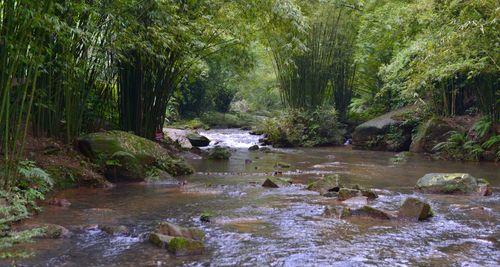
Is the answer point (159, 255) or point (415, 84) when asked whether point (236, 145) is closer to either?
point (415, 84)

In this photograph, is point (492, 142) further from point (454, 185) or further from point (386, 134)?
point (454, 185)

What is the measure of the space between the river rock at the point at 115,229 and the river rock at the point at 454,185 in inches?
167

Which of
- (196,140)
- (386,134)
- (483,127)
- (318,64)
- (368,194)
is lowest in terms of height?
(368,194)

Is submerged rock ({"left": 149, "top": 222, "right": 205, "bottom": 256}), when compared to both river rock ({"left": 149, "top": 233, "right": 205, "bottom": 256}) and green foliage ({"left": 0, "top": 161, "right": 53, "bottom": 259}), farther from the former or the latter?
green foliage ({"left": 0, "top": 161, "right": 53, "bottom": 259})

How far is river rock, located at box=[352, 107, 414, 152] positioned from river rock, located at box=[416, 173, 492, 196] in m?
7.84

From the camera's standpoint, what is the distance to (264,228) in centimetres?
446

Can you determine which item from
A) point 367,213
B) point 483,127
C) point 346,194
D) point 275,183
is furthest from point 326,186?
point 483,127

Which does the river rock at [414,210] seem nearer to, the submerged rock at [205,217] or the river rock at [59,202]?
the submerged rock at [205,217]

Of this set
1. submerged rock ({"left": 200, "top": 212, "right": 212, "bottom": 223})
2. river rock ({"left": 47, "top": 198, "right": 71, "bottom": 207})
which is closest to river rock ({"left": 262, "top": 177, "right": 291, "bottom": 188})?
submerged rock ({"left": 200, "top": 212, "right": 212, "bottom": 223})

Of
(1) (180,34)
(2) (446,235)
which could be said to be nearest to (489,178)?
(2) (446,235)

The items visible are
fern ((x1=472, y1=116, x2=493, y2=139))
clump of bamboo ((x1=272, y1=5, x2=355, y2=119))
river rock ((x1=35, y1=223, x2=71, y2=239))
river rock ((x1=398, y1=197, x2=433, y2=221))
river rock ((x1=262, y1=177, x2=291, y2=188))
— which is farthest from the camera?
clump of bamboo ((x1=272, y1=5, x2=355, y2=119))

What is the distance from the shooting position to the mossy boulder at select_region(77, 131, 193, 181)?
23.7 feet

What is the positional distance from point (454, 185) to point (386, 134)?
8596 mm

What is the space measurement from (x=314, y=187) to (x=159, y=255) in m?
3.50
